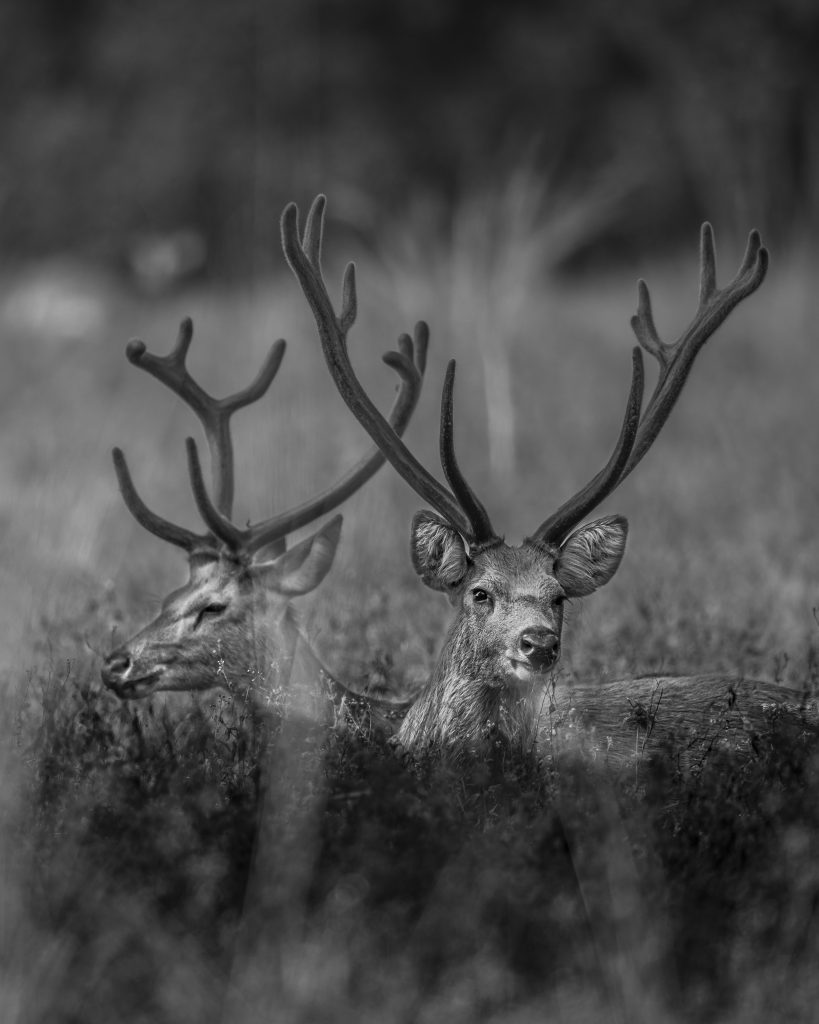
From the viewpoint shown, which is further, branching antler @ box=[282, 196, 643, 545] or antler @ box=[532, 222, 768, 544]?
antler @ box=[532, 222, 768, 544]

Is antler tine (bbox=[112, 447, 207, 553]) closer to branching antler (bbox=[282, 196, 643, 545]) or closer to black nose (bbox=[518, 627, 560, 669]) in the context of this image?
branching antler (bbox=[282, 196, 643, 545])

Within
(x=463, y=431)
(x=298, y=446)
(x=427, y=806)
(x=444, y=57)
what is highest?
(x=444, y=57)

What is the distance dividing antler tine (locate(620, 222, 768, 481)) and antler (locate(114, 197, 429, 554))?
865 millimetres

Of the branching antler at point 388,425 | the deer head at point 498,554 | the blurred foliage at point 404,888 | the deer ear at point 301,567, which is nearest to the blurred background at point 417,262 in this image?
the deer ear at point 301,567

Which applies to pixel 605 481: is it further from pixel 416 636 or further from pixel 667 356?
pixel 416 636

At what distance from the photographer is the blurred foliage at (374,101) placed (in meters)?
20.8

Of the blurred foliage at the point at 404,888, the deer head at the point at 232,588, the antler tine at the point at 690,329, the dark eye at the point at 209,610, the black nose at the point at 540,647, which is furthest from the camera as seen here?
the dark eye at the point at 209,610

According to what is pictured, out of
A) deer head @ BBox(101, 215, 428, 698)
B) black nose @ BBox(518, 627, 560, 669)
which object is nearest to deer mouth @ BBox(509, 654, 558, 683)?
black nose @ BBox(518, 627, 560, 669)

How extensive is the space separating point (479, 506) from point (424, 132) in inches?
716

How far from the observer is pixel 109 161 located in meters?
22.0

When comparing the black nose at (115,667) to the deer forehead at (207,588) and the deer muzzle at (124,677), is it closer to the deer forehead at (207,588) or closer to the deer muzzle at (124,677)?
the deer muzzle at (124,677)

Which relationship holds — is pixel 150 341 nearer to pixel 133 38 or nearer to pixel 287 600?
pixel 133 38

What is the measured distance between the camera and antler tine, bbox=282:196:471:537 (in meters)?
5.47

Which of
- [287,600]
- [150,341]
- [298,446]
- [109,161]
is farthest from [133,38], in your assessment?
[287,600]
